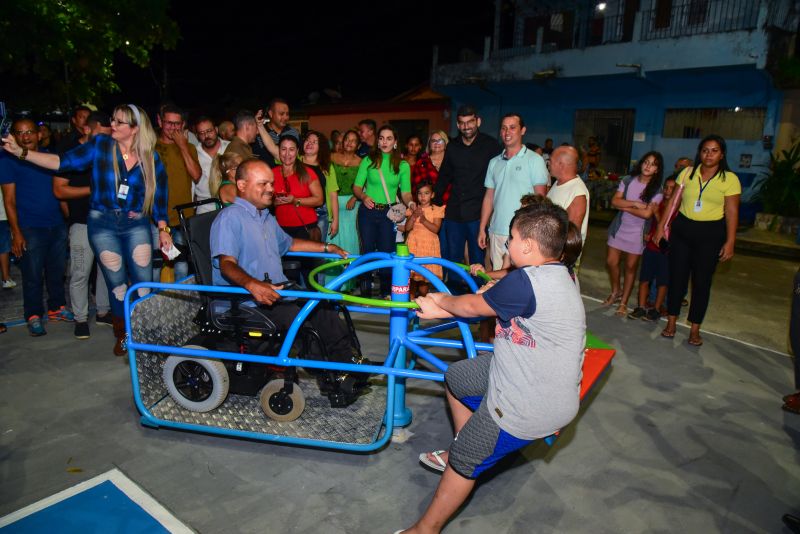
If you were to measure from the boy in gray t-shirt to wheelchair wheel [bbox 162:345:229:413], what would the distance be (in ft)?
5.70

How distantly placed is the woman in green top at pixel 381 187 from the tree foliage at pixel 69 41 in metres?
9.85

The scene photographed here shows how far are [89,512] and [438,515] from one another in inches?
70.4

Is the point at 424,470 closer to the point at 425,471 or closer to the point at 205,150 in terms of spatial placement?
the point at 425,471

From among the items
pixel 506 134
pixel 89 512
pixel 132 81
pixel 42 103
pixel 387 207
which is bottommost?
pixel 89 512

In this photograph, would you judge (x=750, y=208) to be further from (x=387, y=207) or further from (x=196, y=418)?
(x=196, y=418)

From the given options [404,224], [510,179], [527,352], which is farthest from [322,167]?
[527,352]

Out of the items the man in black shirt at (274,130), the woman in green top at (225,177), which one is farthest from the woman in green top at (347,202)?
the woman in green top at (225,177)

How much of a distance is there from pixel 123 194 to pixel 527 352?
3532 mm

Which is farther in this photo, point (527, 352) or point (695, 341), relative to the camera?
point (695, 341)

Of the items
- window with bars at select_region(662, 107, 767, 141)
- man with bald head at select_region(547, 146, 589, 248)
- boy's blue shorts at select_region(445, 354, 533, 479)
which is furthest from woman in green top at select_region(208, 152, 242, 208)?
window with bars at select_region(662, 107, 767, 141)

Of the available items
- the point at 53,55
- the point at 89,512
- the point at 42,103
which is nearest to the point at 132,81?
the point at 42,103

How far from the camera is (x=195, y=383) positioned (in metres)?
3.57

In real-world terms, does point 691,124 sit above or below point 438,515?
above

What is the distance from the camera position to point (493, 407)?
2.36m
